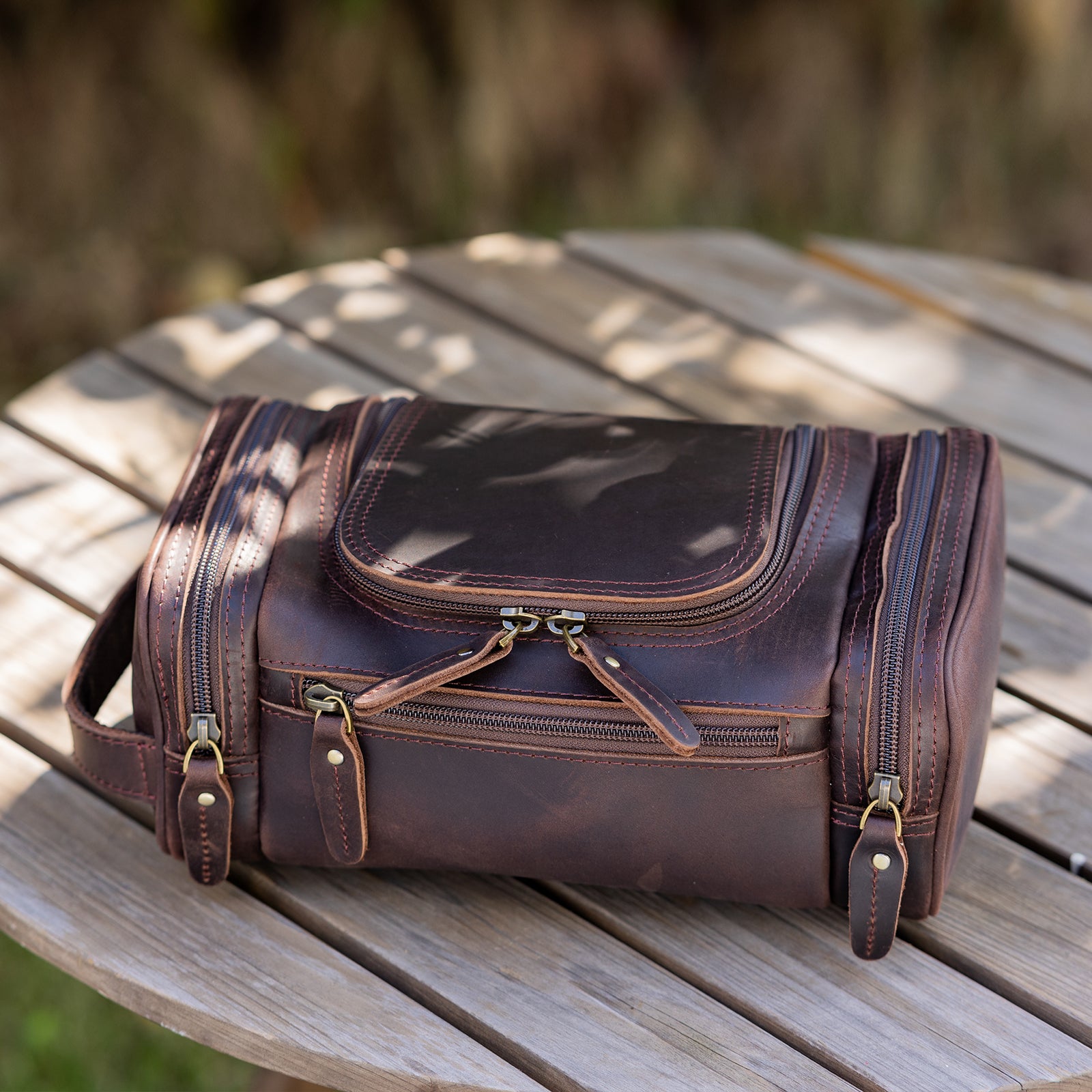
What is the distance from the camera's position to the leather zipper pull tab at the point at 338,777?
1.02m

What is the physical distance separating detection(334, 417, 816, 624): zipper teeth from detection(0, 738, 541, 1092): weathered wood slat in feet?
0.99

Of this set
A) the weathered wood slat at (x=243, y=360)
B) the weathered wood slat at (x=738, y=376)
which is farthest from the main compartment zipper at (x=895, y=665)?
the weathered wood slat at (x=243, y=360)

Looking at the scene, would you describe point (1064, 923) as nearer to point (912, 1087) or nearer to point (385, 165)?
point (912, 1087)

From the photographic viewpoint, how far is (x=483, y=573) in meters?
1.00

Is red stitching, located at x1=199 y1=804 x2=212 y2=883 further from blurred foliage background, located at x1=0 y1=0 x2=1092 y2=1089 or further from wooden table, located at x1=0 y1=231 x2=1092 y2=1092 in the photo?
blurred foliage background, located at x1=0 y1=0 x2=1092 y2=1089

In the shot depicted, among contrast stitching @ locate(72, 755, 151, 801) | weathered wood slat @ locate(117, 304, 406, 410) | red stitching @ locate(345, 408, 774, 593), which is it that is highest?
red stitching @ locate(345, 408, 774, 593)

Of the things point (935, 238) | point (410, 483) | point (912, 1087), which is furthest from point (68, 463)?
point (935, 238)

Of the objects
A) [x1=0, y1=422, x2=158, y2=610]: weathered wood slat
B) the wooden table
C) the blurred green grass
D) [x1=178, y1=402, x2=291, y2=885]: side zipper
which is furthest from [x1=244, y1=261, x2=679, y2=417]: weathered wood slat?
the blurred green grass

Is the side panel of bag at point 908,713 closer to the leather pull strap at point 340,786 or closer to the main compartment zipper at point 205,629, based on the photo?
the leather pull strap at point 340,786

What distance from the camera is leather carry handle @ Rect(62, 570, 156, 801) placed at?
3.62 ft

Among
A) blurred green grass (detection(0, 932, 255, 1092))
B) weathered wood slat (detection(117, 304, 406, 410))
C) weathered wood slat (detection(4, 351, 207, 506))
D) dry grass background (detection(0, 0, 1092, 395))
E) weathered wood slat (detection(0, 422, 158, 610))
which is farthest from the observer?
dry grass background (detection(0, 0, 1092, 395))

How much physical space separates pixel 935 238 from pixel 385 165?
1.49 metres

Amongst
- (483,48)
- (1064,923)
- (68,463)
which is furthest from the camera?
(483,48)

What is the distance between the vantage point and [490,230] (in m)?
3.48
